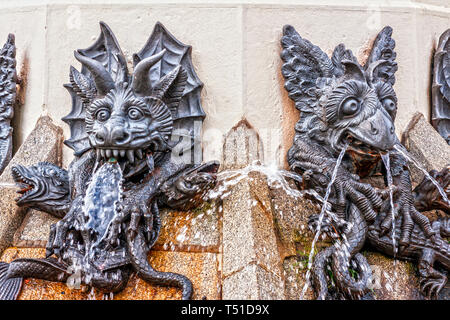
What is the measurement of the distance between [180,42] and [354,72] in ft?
4.76

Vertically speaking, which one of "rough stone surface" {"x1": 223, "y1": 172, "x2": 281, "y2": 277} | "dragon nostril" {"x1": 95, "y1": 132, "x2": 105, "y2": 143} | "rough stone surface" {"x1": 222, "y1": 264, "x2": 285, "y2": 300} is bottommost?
"rough stone surface" {"x1": 222, "y1": 264, "x2": 285, "y2": 300}

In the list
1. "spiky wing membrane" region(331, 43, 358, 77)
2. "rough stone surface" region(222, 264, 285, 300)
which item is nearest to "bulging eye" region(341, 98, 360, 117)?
"spiky wing membrane" region(331, 43, 358, 77)

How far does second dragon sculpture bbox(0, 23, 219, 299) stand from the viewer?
3.26 metres

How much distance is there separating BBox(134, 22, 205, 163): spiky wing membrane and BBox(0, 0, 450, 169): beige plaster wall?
0.11m

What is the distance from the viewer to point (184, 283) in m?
3.12

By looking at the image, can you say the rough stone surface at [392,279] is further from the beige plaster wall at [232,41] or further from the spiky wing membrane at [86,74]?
the spiky wing membrane at [86,74]

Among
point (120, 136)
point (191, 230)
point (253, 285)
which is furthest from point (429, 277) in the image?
point (120, 136)

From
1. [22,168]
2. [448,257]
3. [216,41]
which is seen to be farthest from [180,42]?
[448,257]

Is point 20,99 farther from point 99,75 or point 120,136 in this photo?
point 120,136

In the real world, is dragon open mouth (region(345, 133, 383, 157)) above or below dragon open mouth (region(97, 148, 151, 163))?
above

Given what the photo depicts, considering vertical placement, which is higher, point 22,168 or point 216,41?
point 216,41

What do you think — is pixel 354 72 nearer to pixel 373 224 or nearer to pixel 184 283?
pixel 373 224

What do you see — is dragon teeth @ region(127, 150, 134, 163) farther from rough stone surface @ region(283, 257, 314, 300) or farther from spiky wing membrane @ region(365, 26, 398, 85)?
spiky wing membrane @ region(365, 26, 398, 85)

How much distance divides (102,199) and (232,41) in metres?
1.72
